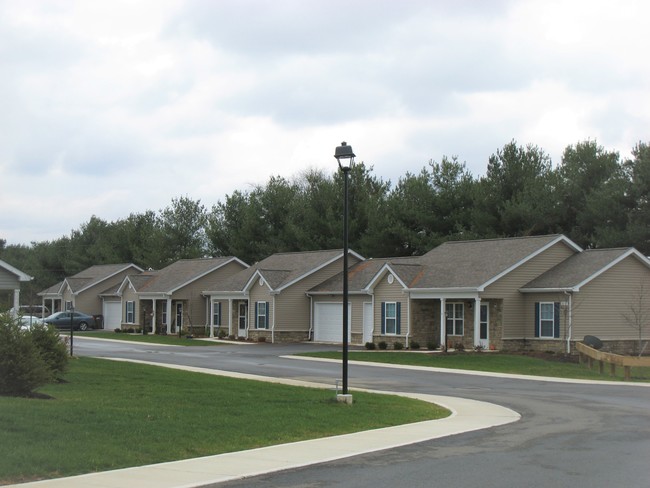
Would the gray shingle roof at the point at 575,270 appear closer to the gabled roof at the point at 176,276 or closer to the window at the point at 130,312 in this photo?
the gabled roof at the point at 176,276

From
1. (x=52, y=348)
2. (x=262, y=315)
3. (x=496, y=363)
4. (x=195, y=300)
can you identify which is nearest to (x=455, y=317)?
(x=496, y=363)

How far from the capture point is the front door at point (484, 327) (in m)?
38.2

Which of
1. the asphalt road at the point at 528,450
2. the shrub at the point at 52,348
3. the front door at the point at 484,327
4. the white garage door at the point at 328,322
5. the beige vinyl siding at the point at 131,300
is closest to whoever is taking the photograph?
the asphalt road at the point at 528,450

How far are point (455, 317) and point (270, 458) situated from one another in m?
29.3

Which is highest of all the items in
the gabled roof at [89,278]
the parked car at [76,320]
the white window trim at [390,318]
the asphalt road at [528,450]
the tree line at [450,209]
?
the tree line at [450,209]

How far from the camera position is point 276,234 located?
7456 cm

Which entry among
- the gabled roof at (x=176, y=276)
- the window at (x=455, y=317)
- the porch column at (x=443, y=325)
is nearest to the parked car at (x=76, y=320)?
the gabled roof at (x=176, y=276)

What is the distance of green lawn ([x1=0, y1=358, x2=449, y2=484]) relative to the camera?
10828 mm

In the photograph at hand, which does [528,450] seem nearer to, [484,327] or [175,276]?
[484,327]

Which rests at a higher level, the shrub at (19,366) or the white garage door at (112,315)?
the shrub at (19,366)

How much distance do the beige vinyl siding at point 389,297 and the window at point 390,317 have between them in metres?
0.21

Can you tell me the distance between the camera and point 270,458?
11.6m

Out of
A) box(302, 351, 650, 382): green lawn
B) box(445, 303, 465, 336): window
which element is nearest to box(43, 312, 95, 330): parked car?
box(302, 351, 650, 382): green lawn

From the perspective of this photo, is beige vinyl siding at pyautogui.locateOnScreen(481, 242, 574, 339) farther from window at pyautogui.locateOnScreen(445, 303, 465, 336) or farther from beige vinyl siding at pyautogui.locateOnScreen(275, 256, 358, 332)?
beige vinyl siding at pyautogui.locateOnScreen(275, 256, 358, 332)
